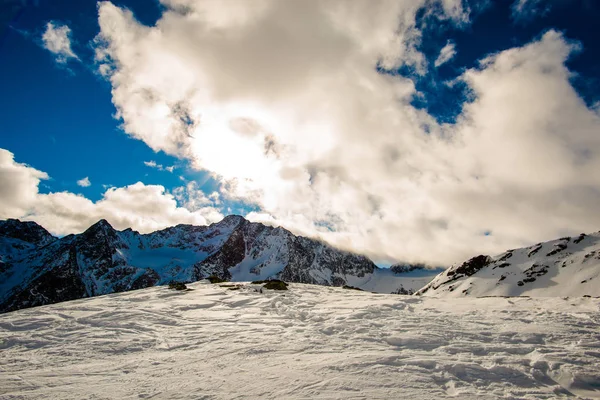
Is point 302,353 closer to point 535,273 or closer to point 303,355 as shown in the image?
point 303,355

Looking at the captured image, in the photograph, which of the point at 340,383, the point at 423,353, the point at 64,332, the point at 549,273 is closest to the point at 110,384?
the point at 340,383

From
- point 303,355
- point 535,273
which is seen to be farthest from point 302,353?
point 535,273

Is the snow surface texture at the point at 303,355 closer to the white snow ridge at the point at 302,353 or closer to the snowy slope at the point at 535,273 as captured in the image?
the white snow ridge at the point at 302,353

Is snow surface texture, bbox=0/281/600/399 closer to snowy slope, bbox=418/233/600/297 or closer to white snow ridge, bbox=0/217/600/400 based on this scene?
white snow ridge, bbox=0/217/600/400

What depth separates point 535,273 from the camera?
62250mm

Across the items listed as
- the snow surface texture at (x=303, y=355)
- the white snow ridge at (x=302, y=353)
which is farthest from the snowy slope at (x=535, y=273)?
the snow surface texture at (x=303, y=355)

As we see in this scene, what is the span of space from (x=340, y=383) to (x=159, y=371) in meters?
4.07

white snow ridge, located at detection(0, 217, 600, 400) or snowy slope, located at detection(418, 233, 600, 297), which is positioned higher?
snowy slope, located at detection(418, 233, 600, 297)

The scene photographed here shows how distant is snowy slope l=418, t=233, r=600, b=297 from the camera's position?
54.1m

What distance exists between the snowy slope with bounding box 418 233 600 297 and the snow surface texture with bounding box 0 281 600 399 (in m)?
52.3

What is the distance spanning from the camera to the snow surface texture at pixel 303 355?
5.93 m

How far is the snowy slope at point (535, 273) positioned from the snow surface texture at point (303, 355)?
2058 inches

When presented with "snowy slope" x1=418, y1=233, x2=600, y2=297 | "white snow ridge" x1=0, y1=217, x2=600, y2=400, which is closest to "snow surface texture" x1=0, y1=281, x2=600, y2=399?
"white snow ridge" x1=0, y1=217, x2=600, y2=400

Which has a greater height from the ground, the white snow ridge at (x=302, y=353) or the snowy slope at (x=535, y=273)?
the snowy slope at (x=535, y=273)
